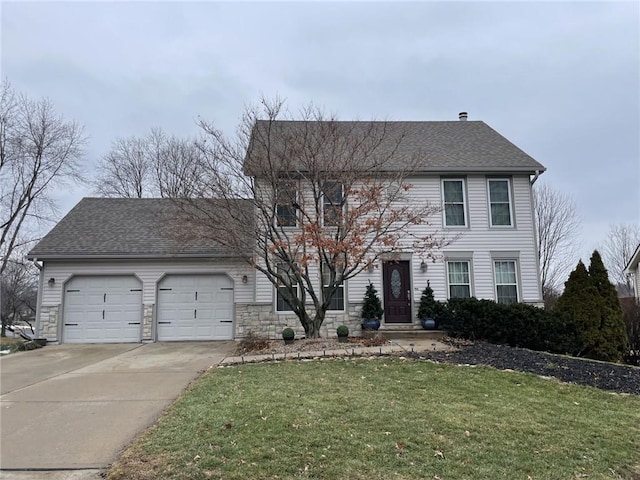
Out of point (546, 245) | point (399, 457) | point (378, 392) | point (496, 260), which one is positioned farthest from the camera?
point (546, 245)

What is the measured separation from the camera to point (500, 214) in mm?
14289

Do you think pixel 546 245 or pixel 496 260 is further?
pixel 546 245

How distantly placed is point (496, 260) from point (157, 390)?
1131cm

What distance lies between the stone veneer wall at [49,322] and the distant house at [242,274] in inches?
1.2

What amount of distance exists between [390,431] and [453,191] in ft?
37.0

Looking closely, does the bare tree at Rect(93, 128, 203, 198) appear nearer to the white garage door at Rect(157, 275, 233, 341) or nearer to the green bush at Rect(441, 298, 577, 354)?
the white garage door at Rect(157, 275, 233, 341)

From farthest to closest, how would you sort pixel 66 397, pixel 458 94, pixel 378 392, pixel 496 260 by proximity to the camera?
pixel 458 94 → pixel 496 260 → pixel 66 397 → pixel 378 392

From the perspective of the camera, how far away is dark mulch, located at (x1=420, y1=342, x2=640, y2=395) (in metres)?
7.01

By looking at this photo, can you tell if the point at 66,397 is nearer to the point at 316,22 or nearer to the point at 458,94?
the point at 316,22

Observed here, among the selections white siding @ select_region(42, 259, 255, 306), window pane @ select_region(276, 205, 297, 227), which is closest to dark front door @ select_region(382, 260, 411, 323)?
window pane @ select_region(276, 205, 297, 227)

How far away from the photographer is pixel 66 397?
6445 mm

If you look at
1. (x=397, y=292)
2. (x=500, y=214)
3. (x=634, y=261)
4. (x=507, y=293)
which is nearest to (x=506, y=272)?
(x=507, y=293)

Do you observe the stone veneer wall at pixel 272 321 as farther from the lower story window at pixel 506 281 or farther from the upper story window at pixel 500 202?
the upper story window at pixel 500 202

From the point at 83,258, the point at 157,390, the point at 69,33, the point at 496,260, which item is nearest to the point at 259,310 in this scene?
the point at 83,258
